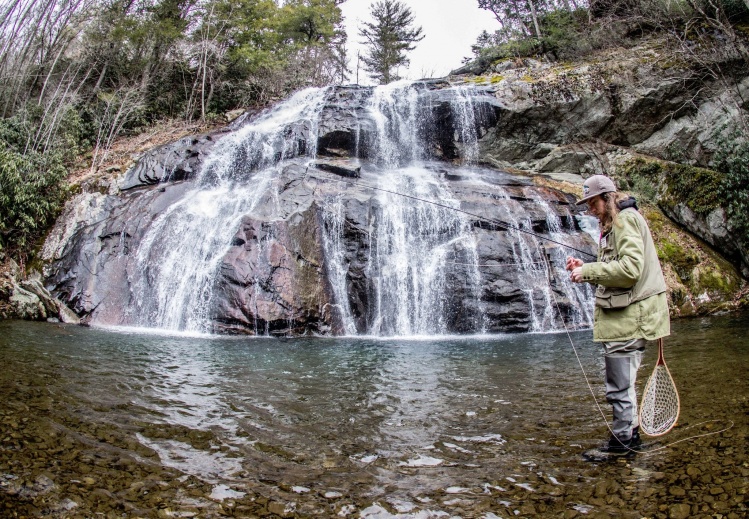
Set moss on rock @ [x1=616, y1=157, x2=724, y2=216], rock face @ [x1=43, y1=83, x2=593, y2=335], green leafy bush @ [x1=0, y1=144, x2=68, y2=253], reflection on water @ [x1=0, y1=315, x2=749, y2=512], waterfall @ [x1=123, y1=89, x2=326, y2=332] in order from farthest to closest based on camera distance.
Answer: green leafy bush @ [x1=0, y1=144, x2=68, y2=253]
moss on rock @ [x1=616, y1=157, x2=724, y2=216]
waterfall @ [x1=123, y1=89, x2=326, y2=332]
rock face @ [x1=43, y1=83, x2=593, y2=335]
reflection on water @ [x1=0, y1=315, x2=749, y2=512]

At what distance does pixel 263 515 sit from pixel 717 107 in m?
18.6

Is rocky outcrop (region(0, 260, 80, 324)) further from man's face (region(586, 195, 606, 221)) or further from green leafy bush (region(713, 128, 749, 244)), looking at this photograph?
green leafy bush (region(713, 128, 749, 244))

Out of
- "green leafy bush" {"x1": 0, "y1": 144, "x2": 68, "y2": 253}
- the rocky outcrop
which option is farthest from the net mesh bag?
"green leafy bush" {"x1": 0, "y1": 144, "x2": 68, "y2": 253}

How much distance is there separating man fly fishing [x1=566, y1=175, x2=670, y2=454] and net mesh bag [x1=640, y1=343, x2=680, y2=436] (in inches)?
8.1

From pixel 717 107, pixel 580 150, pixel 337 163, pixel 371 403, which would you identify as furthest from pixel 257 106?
pixel 371 403

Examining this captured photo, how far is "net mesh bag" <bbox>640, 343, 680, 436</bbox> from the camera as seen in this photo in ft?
11.6

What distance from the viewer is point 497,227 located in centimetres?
1209

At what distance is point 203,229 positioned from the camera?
12.4 metres

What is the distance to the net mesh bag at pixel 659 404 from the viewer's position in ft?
11.6

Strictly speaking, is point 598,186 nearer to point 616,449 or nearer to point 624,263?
point 624,263

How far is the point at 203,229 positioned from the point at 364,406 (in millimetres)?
8922

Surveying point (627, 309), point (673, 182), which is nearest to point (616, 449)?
point (627, 309)

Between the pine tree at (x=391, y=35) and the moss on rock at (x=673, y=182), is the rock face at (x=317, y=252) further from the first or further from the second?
the pine tree at (x=391, y=35)

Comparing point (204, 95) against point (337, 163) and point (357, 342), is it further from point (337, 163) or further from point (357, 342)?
point (357, 342)
